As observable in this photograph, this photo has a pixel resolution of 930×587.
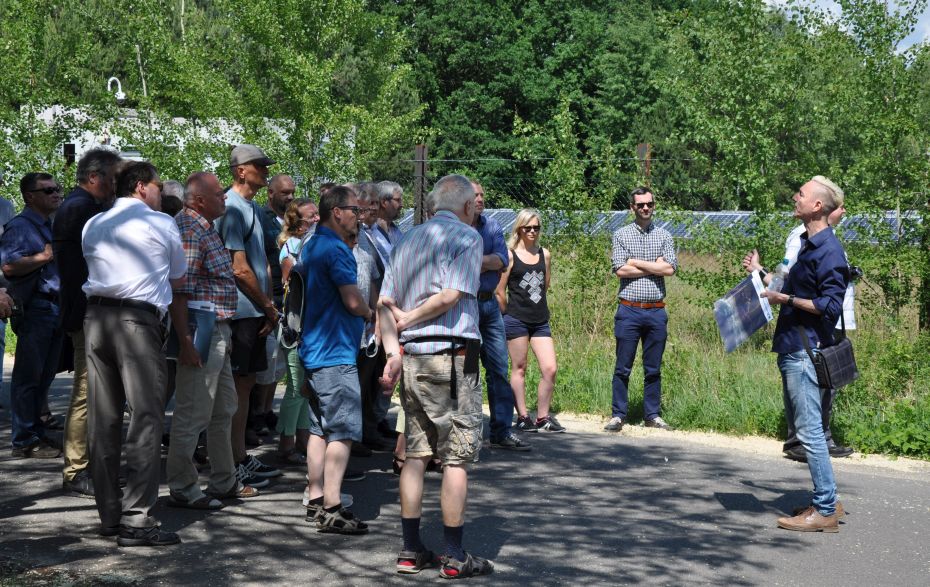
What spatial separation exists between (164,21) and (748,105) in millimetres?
11906

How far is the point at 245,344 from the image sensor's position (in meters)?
7.38

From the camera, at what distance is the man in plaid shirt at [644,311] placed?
9828 millimetres

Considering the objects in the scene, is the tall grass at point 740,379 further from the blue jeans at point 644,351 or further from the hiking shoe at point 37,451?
the hiking shoe at point 37,451

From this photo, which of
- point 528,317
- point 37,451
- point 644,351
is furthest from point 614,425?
point 37,451

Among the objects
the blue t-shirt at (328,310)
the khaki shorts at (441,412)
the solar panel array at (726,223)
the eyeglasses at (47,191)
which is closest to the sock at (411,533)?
the khaki shorts at (441,412)

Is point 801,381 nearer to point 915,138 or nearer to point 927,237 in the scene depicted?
point 927,237

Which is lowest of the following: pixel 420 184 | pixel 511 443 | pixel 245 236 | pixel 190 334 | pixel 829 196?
pixel 511 443

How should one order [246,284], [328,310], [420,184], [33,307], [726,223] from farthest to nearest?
[420,184] → [726,223] → [33,307] → [246,284] → [328,310]

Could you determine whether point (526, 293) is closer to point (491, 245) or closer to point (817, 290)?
point (491, 245)

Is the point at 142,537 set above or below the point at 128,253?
below

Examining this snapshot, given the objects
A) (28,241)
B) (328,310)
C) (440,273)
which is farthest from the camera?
(28,241)

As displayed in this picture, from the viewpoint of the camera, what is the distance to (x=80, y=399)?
23.5ft

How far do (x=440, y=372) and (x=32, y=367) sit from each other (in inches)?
161

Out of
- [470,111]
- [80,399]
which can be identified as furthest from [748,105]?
[470,111]
